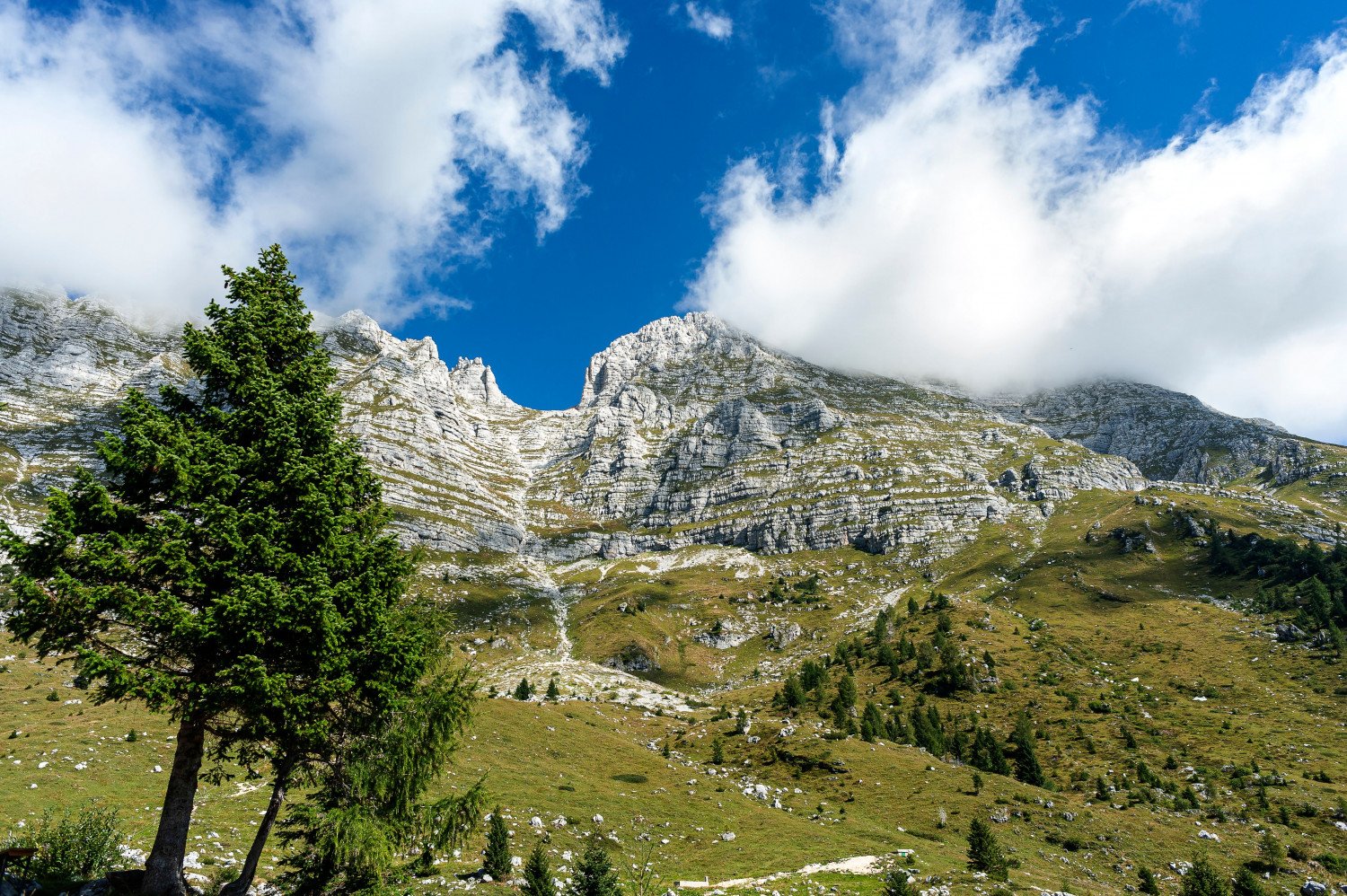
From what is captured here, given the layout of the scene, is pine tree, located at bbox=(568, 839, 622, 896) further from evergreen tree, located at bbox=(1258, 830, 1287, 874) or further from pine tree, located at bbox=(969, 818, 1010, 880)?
evergreen tree, located at bbox=(1258, 830, 1287, 874)

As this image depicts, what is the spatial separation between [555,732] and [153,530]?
67.2 m

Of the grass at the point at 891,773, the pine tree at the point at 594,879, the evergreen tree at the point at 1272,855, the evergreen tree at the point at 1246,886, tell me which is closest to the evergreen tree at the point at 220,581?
the grass at the point at 891,773

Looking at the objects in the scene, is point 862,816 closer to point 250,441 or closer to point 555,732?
point 555,732

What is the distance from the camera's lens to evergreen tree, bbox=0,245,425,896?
12.5 metres

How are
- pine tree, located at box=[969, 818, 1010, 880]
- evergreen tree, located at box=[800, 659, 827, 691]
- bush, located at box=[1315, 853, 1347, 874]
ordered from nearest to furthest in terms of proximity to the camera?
pine tree, located at box=[969, 818, 1010, 880]
bush, located at box=[1315, 853, 1347, 874]
evergreen tree, located at box=[800, 659, 827, 691]

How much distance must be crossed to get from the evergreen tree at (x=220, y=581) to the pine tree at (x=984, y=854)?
44.4 m

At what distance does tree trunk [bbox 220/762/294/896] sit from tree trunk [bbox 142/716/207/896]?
3.61 feet

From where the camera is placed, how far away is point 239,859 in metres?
25.7

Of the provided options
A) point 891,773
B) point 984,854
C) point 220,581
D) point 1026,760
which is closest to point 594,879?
point 220,581

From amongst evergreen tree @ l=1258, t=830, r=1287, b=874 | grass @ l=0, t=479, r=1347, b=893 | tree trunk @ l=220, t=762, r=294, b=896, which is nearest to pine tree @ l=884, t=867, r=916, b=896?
grass @ l=0, t=479, r=1347, b=893

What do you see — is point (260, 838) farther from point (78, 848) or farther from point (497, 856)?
point (497, 856)

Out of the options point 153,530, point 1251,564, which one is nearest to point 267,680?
point 153,530

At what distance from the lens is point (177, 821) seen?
42.8ft

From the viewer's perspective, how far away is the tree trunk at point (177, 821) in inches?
501
